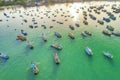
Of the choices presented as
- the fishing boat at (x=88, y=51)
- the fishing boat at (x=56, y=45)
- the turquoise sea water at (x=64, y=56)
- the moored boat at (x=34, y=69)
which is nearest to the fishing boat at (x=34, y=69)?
Answer: the moored boat at (x=34, y=69)

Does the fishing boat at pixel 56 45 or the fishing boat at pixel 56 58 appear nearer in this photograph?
the fishing boat at pixel 56 58

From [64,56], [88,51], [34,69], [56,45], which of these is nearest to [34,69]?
[34,69]

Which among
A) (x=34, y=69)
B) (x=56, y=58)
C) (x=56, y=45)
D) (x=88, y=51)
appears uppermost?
(x=56, y=45)

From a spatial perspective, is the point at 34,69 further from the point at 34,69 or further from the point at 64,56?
the point at 64,56

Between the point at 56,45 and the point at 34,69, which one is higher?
the point at 56,45

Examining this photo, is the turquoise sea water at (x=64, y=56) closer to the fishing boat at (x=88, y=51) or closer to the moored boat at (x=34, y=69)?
the moored boat at (x=34, y=69)

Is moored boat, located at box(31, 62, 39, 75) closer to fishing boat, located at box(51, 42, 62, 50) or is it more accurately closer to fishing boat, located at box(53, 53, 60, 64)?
fishing boat, located at box(53, 53, 60, 64)

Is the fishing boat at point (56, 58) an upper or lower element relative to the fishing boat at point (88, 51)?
lower

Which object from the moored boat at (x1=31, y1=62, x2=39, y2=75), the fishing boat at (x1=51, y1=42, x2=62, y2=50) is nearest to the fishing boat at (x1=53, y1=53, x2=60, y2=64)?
the fishing boat at (x1=51, y1=42, x2=62, y2=50)

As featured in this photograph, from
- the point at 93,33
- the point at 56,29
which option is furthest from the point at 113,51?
the point at 56,29

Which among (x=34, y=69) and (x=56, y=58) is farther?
(x=56, y=58)

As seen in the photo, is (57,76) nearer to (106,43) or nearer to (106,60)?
(106,60)
